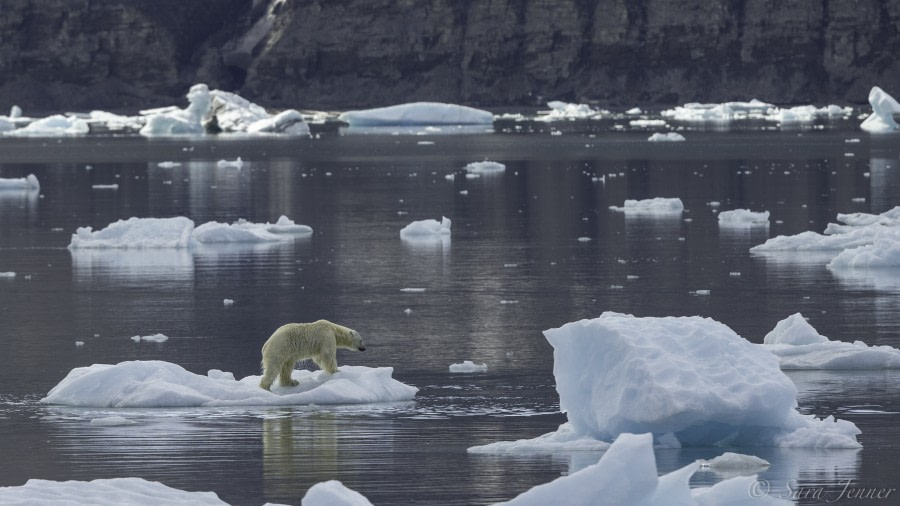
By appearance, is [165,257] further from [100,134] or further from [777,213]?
[100,134]

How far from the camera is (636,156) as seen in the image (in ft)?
171

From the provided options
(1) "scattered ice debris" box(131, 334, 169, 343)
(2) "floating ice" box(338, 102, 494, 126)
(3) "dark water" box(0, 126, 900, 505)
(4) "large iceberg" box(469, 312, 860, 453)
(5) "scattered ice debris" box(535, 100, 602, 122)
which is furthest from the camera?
(5) "scattered ice debris" box(535, 100, 602, 122)

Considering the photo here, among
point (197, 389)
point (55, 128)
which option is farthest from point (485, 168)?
point (55, 128)

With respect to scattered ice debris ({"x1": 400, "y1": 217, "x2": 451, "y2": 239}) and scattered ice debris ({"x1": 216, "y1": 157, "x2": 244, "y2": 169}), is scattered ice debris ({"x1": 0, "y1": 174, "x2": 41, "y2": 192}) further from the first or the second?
scattered ice debris ({"x1": 400, "y1": 217, "x2": 451, "y2": 239})

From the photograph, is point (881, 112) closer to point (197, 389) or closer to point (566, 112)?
point (566, 112)

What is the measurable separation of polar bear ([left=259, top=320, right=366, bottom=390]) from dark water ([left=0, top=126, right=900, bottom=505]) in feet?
1.68

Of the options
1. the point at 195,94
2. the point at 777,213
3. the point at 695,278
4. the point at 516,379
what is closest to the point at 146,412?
the point at 516,379

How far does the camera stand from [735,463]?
1056 cm

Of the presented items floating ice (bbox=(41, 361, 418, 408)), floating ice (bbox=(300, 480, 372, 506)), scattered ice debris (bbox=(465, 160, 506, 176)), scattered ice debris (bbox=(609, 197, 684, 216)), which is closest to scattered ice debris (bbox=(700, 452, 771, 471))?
floating ice (bbox=(300, 480, 372, 506))

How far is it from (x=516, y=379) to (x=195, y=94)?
62466 millimetres

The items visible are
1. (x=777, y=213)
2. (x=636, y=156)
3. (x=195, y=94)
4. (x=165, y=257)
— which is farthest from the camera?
(x=195, y=94)

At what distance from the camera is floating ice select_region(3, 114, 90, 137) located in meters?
80.6

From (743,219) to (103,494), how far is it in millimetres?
20706

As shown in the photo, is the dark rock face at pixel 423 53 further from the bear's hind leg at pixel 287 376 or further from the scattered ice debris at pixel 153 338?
the bear's hind leg at pixel 287 376
